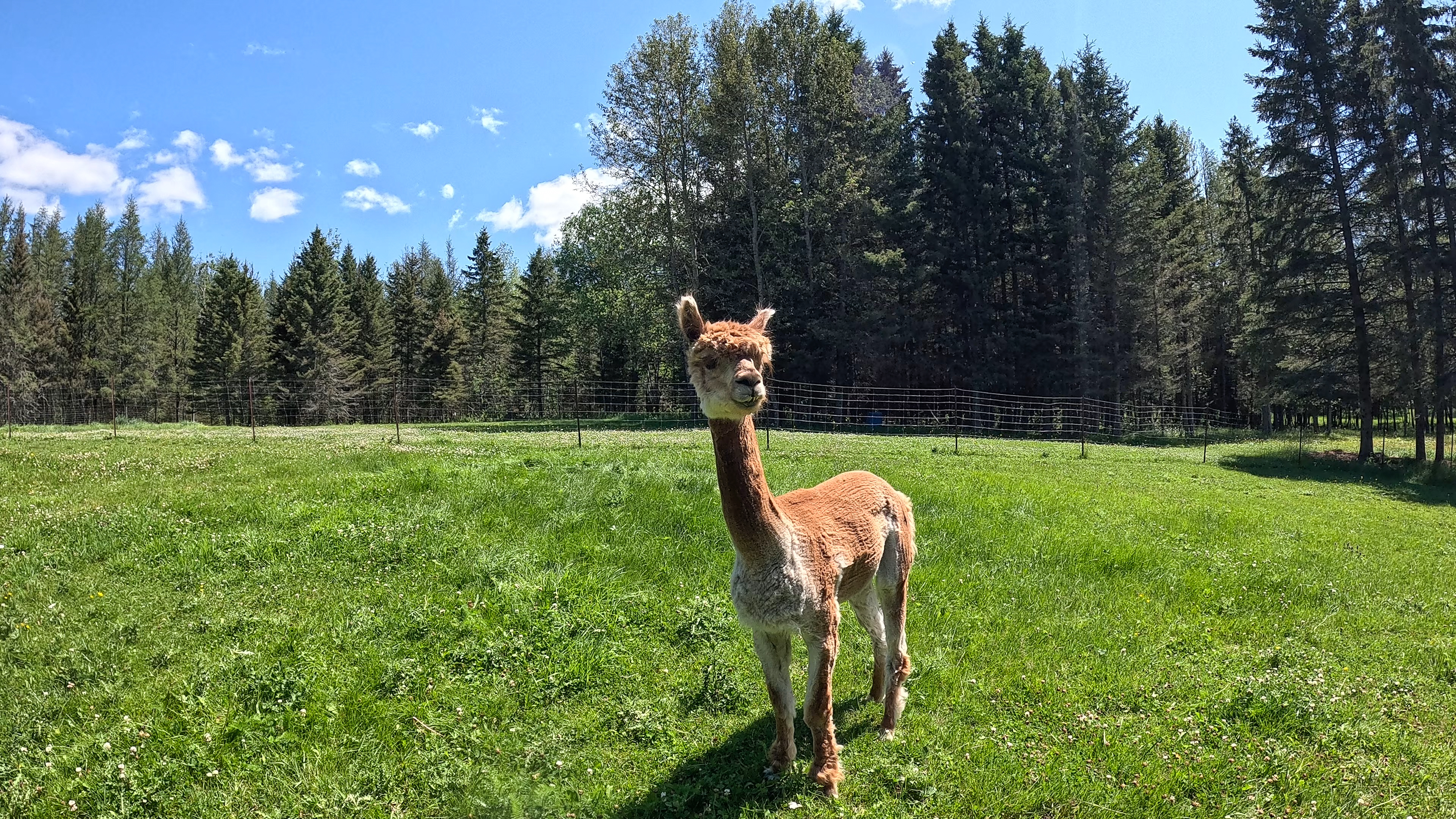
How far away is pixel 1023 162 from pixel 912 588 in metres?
35.4

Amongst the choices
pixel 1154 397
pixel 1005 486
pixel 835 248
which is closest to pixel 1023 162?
pixel 835 248

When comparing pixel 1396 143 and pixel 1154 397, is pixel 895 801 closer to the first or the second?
pixel 1396 143

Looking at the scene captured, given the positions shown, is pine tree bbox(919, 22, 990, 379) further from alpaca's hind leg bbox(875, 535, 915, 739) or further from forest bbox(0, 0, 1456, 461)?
alpaca's hind leg bbox(875, 535, 915, 739)

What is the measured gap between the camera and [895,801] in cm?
375

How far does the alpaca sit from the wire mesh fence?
2060cm

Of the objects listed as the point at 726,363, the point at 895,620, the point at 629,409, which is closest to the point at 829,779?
the point at 895,620

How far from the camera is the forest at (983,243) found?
2364 centimetres

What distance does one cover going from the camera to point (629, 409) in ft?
112

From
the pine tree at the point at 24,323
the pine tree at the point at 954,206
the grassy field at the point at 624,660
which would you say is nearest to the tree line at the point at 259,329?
the pine tree at the point at 24,323

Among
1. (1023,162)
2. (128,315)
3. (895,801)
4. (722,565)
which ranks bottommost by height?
(895,801)

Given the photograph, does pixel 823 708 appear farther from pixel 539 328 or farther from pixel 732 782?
pixel 539 328

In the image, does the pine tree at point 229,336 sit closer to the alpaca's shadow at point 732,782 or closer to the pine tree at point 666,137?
Answer: the pine tree at point 666,137

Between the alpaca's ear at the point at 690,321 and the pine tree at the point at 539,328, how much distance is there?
144 ft

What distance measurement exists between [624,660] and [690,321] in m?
3.09
